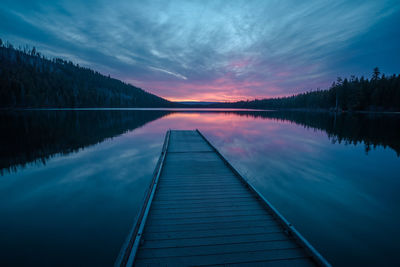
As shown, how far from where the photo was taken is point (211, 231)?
3.91 m

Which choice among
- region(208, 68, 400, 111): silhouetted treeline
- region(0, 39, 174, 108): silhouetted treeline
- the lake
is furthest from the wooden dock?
region(0, 39, 174, 108): silhouetted treeline

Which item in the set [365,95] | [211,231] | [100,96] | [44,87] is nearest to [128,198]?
[211,231]

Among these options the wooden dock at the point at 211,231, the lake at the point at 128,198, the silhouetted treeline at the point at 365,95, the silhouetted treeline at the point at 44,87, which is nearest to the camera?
the wooden dock at the point at 211,231

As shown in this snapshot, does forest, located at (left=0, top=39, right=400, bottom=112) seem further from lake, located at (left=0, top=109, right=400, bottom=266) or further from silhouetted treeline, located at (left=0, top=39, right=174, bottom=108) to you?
lake, located at (left=0, top=109, right=400, bottom=266)

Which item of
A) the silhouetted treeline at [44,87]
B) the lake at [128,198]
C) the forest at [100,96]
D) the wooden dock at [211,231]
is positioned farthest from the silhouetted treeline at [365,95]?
the silhouetted treeline at [44,87]

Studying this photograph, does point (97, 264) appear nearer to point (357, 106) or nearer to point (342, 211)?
point (342, 211)

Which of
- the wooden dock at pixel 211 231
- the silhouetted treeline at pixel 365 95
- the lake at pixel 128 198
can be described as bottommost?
the lake at pixel 128 198

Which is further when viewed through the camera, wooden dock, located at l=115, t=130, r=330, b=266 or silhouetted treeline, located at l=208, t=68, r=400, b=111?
silhouetted treeline, located at l=208, t=68, r=400, b=111

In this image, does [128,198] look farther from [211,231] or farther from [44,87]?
[44,87]

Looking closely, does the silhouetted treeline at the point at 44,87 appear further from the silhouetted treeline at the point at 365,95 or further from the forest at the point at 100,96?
the silhouetted treeline at the point at 365,95

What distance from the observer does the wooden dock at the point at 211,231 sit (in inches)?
123

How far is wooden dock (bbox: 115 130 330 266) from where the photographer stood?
3137 mm

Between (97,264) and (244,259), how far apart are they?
11.2 ft

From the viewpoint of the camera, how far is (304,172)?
32.7 feet
